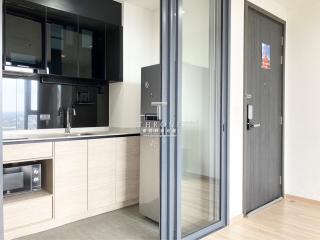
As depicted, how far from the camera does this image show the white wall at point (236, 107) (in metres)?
2.83

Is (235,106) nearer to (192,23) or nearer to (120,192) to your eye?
(192,23)

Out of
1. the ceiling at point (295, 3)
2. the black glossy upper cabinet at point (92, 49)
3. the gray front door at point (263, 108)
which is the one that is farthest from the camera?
the black glossy upper cabinet at point (92, 49)

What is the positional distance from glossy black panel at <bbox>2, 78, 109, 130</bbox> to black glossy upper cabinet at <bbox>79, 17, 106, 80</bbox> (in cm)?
28

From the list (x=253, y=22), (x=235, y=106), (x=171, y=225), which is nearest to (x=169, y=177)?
(x=171, y=225)

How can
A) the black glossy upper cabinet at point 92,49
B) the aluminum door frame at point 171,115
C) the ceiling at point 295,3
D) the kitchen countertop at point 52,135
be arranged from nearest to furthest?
the aluminum door frame at point 171,115 < the kitchen countertop at point 52,135 < the ceiling at point 295,3 < the black glossy upper cabinet at point 92,49

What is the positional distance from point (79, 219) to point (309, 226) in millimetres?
2434

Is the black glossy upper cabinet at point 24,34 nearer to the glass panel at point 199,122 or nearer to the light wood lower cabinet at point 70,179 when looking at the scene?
the light wood lower cabinet at point 70,179

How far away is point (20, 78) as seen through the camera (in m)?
3.12

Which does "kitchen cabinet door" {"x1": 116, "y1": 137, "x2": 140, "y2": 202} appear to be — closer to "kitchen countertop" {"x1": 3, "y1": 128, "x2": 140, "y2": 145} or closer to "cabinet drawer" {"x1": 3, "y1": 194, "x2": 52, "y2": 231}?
"kitchen countertop" {"x1": 3, "y1": 128, "x2": 140, "y2": 145}

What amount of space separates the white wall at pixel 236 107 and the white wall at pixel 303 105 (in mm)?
1148

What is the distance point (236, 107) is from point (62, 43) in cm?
220

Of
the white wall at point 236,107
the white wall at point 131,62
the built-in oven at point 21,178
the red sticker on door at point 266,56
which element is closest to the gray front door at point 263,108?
the red sticker on door at point 266,56

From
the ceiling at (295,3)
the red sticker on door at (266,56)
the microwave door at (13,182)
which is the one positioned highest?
the ceiling at (295,3)

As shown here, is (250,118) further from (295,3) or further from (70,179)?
(70,179)
